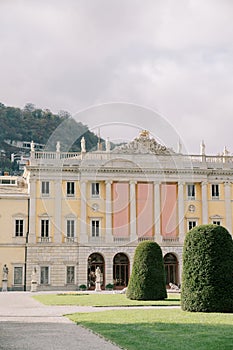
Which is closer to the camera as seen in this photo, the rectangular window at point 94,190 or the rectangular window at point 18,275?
the rectangular window at point 18,275

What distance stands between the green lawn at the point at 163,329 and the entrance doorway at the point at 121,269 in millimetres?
27942

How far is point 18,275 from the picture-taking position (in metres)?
43.8

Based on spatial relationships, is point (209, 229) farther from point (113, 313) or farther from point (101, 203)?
point (101, 203)

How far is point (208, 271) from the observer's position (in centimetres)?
1756

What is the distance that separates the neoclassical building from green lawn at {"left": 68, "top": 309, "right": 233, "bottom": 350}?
2725cm

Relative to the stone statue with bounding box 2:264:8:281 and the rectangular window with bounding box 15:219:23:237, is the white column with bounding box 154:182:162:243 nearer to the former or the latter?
the rectangular window with bounding box 15:219:23:237

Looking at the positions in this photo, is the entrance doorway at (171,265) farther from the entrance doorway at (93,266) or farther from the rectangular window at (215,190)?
the rectangular window at (215,190)

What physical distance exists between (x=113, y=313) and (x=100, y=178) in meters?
28.8

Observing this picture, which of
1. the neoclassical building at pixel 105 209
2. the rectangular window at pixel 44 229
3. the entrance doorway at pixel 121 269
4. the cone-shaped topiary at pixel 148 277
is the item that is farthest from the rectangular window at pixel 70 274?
the cone-shaped topiary at pixel 148 277

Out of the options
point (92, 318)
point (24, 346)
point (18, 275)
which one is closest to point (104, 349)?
point (24, 346)

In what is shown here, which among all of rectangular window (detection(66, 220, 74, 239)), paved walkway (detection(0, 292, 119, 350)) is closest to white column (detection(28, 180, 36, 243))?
rectangular window (detection(66, 220, 74, 239))

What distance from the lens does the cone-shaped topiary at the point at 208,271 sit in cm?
1731

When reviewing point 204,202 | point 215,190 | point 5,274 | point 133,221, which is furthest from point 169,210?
point 5,274

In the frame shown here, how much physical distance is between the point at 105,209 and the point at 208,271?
28.7m
